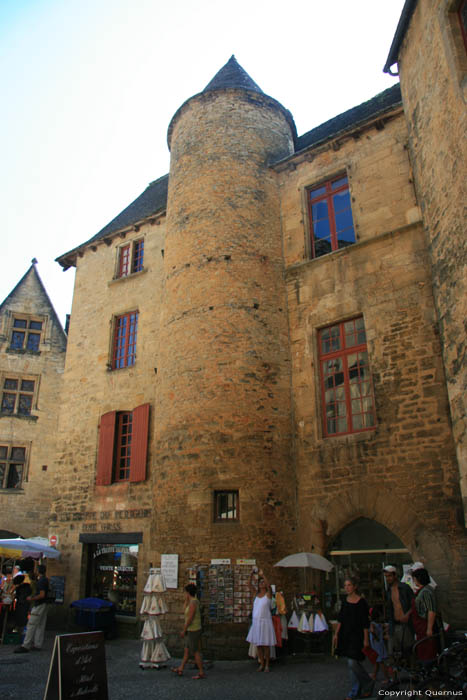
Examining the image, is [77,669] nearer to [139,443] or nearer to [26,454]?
[139,443]

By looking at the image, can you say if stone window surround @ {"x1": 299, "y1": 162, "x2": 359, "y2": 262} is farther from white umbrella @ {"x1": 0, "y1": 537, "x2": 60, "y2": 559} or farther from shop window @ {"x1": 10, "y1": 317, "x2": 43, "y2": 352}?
shop window @ {"x1": 10, "y1": 317, "x2": 43, "y2": 352}

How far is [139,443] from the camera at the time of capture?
39.4 feet

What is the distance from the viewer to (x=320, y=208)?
1141 cm

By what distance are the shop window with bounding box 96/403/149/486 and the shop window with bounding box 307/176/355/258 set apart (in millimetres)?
5275

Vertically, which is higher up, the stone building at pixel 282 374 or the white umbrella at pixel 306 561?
the stone building at pixel 282 374

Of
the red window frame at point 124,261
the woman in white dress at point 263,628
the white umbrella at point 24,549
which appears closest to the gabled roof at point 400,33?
the red window frame at point 124,261

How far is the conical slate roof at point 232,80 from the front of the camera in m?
13.0

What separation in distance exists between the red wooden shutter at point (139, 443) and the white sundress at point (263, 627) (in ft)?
15.6

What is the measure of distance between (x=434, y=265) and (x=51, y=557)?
10128 mm

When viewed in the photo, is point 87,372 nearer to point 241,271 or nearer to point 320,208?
point 241,271

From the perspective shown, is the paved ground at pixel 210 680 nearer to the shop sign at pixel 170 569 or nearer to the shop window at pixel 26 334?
the shop sign at pixel 170 569

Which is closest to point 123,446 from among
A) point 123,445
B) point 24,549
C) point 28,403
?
point 123,445

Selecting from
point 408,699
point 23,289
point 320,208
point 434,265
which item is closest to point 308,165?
point 320,208

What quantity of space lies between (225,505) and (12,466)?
10371 mm
